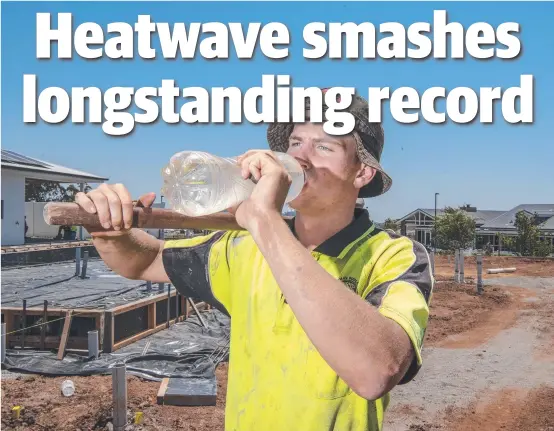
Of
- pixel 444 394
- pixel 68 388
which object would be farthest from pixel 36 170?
pixel 444 394

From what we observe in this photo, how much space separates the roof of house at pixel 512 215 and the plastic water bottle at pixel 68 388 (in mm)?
46972

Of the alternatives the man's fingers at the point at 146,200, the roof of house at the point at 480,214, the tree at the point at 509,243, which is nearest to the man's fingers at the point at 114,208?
the man's fingers at the point at 146,200

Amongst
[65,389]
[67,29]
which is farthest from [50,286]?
[67,29]

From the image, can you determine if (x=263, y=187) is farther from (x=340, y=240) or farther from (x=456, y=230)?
(x=456, y=230)

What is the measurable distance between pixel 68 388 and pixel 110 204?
30.3 ft

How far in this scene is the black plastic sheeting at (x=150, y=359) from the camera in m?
10.9

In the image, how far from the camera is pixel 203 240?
8.01 feet

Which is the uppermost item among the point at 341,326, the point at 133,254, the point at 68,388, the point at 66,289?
the point at 133,254

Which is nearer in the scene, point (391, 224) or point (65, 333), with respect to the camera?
point (65, 333)

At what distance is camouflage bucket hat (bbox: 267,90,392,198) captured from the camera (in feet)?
6.85

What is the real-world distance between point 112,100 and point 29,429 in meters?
6.41

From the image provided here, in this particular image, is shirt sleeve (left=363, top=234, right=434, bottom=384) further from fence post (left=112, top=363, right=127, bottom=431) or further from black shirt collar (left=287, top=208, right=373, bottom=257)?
fence post (left=112, top=363, right=127, bottom=431)

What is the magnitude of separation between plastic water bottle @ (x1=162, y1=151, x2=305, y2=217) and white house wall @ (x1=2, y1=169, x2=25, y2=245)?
67.6 feet

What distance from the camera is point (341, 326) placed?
1.41 m
